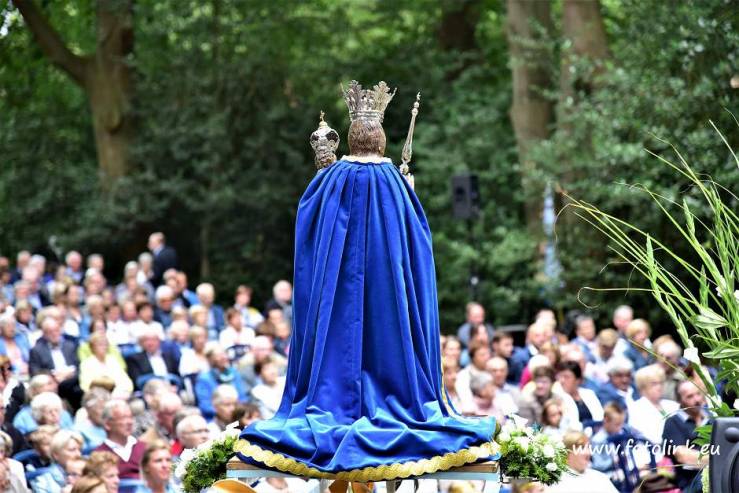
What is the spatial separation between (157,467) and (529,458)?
2.85 meters

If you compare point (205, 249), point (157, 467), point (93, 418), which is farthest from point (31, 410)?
point (205, 249)

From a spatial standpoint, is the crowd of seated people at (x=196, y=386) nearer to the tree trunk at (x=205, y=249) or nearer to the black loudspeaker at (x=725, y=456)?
the black loudspeaker at (x=725, y=456)

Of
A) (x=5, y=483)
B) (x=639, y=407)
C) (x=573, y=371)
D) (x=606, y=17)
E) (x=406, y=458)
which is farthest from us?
(x=606, y=17)

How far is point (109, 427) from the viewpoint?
845cm

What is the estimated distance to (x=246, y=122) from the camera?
20562 millimetres

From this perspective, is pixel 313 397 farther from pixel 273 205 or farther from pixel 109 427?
pixel 273 205

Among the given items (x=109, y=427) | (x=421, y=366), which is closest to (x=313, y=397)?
(x=421, y=366)

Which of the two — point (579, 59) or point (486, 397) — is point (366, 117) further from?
point (579, 59)

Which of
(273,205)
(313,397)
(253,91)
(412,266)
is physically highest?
(253,91)

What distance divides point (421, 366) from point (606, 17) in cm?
1355

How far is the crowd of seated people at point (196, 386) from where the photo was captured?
7934 millimetres

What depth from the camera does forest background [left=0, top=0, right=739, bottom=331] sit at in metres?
18.3

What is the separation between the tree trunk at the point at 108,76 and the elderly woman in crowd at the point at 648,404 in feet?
38.4

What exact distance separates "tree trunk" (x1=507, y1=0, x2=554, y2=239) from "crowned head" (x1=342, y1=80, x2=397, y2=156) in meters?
10.3
